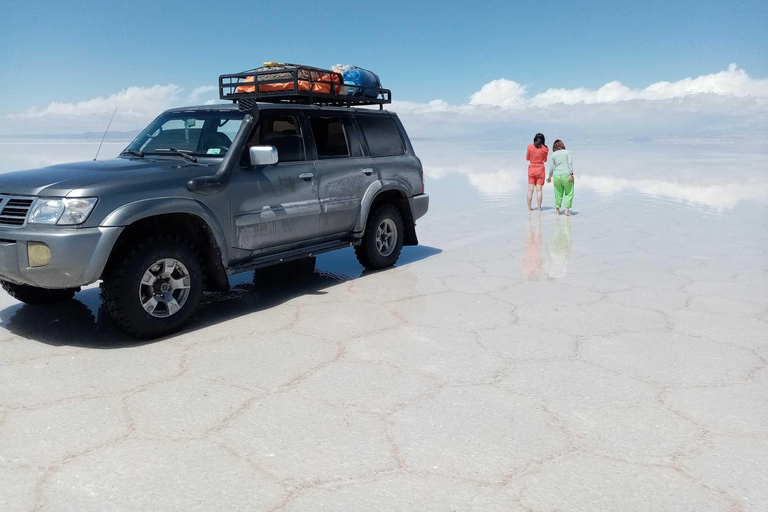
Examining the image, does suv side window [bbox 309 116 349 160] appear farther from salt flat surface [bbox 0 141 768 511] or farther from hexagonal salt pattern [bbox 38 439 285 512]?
hexagonal salt pattern [bbox 38 439 285 512]

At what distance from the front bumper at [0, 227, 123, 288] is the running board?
1.13 metres

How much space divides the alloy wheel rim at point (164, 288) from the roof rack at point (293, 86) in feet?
6.54

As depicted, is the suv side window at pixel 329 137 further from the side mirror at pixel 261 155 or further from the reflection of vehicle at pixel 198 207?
the side mirror at pixel 261 155

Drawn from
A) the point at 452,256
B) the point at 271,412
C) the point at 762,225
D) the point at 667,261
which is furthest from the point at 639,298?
the point at 762,225

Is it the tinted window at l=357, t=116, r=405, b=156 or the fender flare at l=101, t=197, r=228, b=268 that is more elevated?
the tinted window at l=357, t=116, r=405, b=156

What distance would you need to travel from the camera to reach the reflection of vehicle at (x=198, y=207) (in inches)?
170

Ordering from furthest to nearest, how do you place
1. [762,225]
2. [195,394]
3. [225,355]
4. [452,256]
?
[762,225] < [452,256] < [225,355] < [195,394]

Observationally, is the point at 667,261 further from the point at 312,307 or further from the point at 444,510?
the point at 444,510

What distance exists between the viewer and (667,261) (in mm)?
7605

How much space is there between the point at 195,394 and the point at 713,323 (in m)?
3.93

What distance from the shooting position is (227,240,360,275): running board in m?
5.38

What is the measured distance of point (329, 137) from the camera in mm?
6414

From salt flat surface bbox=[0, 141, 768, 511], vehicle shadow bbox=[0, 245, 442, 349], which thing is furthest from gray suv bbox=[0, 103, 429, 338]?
salt flat surface bbox=[0, 141, 768, 511]

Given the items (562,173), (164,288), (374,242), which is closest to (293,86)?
(374,242)
